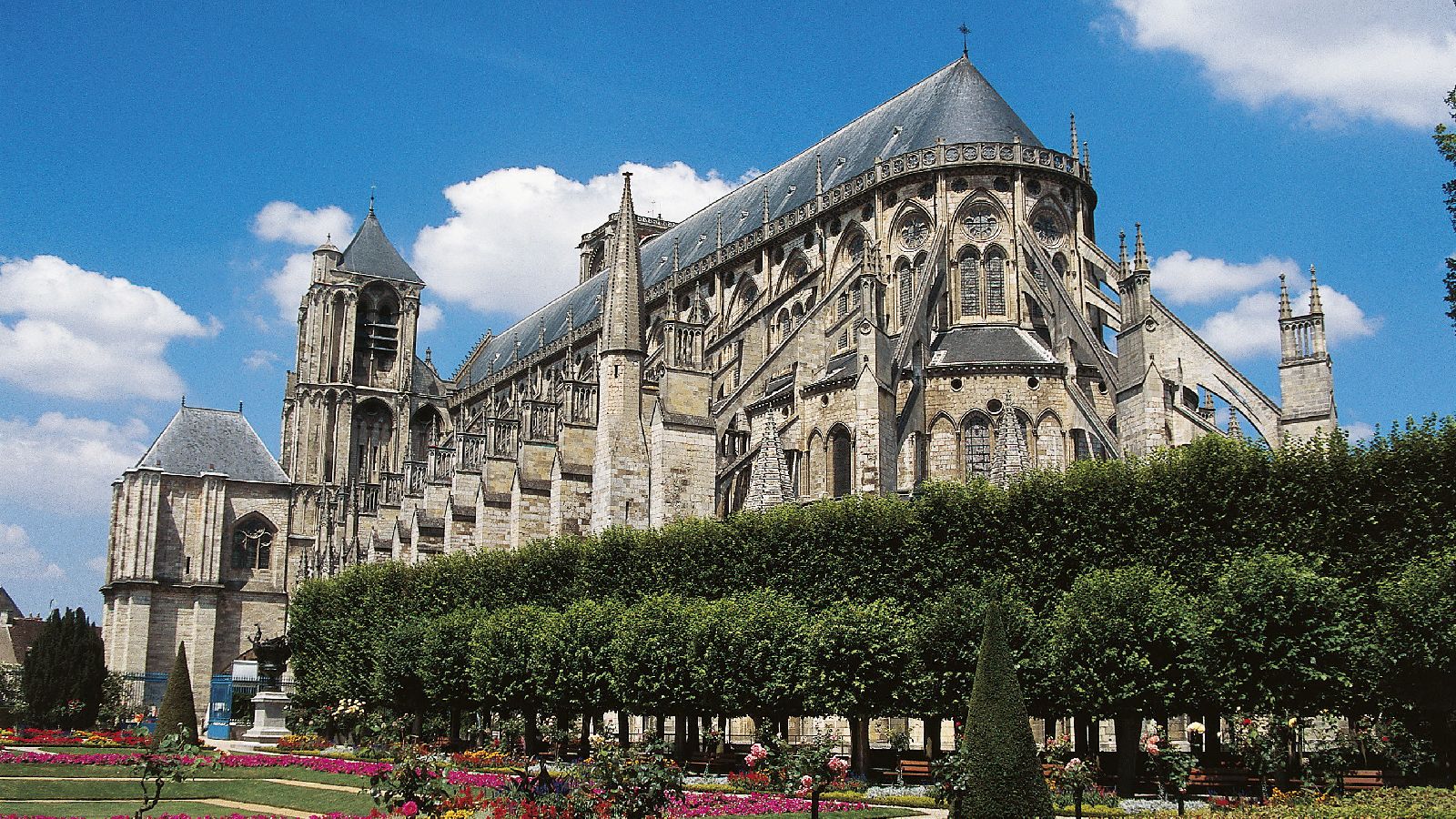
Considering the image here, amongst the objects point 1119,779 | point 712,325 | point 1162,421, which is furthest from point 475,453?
point 1119,779

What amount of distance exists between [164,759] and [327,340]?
60795mm

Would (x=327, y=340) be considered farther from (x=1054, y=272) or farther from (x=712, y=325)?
(x=1054, y=272)

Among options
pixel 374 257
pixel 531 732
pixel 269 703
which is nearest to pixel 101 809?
pixel 531 732

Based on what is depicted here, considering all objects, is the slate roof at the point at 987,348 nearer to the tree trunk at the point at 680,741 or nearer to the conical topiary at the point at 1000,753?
the tree trunk at the point at 680,741

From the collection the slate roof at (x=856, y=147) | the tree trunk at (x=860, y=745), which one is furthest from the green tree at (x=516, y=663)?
the slate roof at (x=856, y=147)

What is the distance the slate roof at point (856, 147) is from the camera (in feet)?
146

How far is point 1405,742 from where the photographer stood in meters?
20.6

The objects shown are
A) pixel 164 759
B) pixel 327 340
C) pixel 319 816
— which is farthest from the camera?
pixel 327 340

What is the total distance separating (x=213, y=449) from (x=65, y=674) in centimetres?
2412

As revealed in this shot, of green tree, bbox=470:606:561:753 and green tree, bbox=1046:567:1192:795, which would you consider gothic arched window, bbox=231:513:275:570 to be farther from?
green tree, bbox=1046:567:1192:795

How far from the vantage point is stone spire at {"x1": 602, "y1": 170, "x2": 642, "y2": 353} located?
1405 inches

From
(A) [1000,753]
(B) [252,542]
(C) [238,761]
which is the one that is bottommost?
(C) [238,761]

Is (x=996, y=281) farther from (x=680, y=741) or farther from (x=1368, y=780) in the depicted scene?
(x=1368, y=780)

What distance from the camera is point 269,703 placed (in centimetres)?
3997
